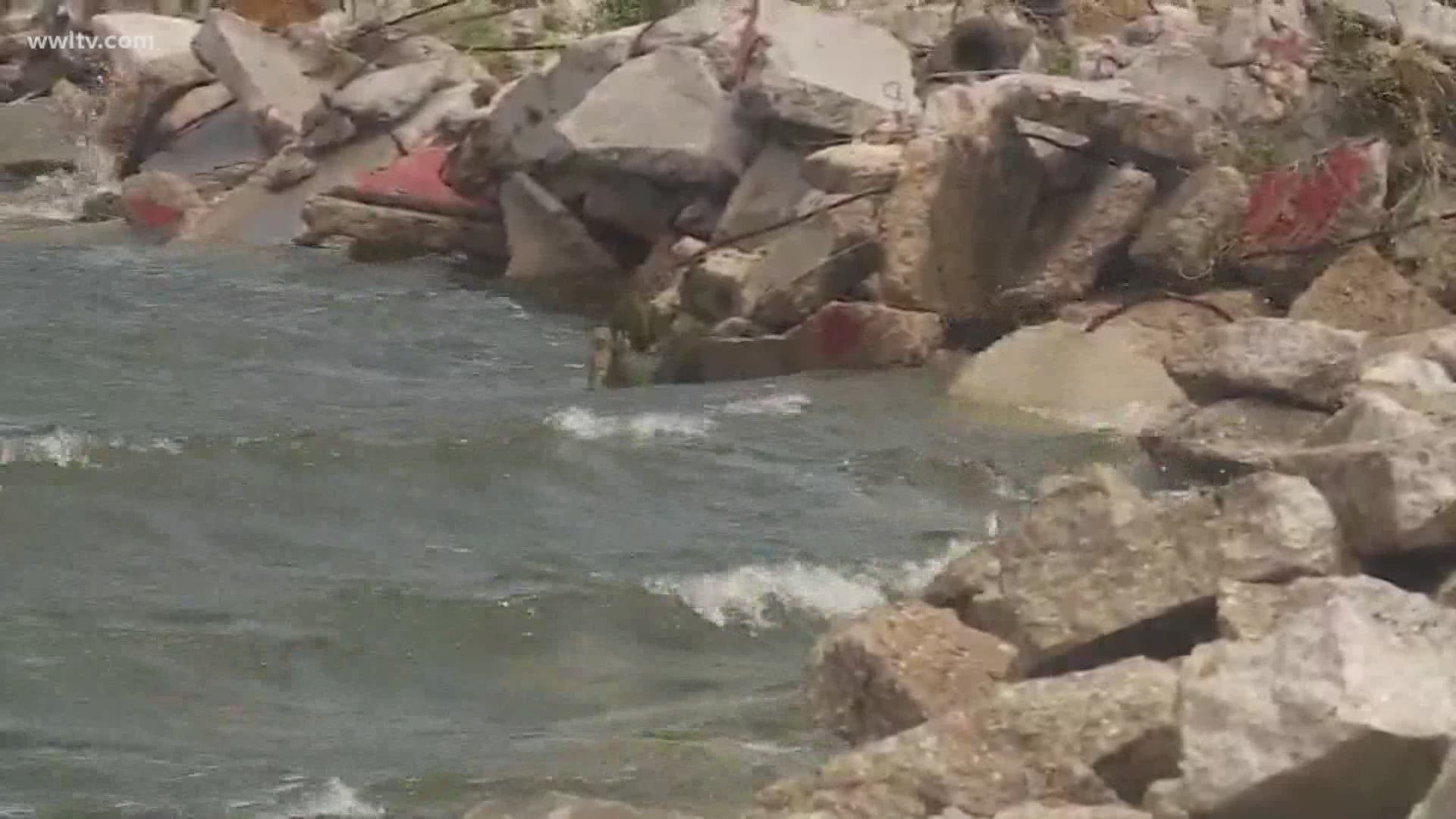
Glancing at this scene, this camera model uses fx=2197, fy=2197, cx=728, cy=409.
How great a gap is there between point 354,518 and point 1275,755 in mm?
4106

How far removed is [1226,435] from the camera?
698 cm

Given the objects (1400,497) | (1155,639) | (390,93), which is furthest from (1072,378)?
(390,93)

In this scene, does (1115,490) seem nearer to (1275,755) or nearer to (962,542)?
(1275,755)

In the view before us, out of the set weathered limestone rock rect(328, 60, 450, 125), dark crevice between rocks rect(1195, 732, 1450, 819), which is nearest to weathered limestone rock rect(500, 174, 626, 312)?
weathered limestone rock rect(328, 60, 450, 125)

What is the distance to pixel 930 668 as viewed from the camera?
182 inches

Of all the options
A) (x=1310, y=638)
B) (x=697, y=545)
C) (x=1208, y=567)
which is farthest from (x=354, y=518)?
(x=1310, y=638)

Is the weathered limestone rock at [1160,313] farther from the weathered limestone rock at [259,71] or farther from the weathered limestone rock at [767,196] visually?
the weathered limestone rock at [259,71]

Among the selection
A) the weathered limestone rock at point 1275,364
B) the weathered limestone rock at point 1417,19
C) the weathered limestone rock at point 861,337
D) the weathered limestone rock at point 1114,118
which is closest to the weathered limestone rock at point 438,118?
the weathered limestone rock at point 861,337

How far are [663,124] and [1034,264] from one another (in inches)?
97.9

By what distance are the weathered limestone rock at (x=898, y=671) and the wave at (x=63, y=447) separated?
3.46m

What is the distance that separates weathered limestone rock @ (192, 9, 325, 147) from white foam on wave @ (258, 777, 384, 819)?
10799 mm

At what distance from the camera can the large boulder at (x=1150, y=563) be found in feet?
14.5

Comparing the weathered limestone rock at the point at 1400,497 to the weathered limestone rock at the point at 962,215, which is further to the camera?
the weathered limestone rock at the point at 962,215

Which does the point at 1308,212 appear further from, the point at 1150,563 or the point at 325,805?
the point at 325,805
